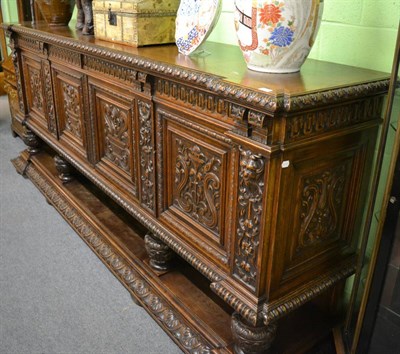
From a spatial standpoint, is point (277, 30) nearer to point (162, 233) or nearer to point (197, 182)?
point (197, 182)

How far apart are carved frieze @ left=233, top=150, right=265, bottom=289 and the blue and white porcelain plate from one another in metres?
0.56

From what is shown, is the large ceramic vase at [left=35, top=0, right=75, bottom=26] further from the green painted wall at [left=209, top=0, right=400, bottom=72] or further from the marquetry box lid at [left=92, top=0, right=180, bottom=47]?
the green painted wall at [left=209, top=0, right=400, bottom=72]

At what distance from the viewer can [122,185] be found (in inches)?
77.0

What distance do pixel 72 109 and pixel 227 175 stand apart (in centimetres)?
132

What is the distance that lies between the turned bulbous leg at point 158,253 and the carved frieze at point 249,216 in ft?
1.95

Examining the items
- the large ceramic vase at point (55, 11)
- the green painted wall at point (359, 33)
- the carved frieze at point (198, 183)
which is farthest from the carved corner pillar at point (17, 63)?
the green painted wall at point (359, 33)

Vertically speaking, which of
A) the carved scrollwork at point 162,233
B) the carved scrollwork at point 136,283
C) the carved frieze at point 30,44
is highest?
the carved frieze at point 30,44

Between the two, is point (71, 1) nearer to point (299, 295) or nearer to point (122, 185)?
point (122, 185)

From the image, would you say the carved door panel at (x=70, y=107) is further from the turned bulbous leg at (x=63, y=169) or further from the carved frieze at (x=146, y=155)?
the carved frieze at (x=146, y=155)

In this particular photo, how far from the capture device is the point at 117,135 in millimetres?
1917

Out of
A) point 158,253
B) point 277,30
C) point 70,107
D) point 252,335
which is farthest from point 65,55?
point 252,335

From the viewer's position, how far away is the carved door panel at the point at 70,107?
2.18 metres

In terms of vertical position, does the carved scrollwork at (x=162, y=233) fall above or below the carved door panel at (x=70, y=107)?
below

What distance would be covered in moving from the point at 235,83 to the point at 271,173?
10.0 inches
